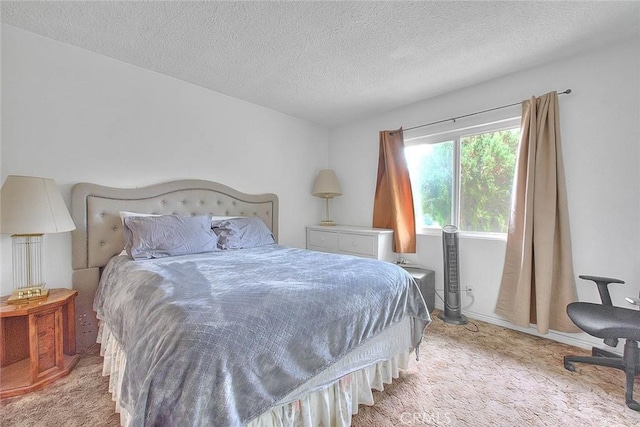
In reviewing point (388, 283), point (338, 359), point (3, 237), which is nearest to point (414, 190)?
point (388, 283)

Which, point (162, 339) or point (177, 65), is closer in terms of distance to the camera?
point (162, 339)

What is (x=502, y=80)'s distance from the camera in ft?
8.03

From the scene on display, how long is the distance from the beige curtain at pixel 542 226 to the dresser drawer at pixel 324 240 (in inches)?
74.5

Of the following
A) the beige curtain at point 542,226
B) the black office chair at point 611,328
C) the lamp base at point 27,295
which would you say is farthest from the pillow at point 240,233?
the black office chair at point 611,328

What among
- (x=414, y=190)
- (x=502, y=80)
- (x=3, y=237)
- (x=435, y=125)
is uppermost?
(x=502, y=80)

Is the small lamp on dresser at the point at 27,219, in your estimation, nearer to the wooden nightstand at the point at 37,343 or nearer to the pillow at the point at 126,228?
the wooden nightstand at the point at 37,343

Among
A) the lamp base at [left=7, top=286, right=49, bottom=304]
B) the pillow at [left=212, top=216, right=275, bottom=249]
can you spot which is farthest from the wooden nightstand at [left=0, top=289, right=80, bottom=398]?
the pillow at [left=212, top=216, right=275, bottom=249]

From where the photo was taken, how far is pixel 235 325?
0.89 m

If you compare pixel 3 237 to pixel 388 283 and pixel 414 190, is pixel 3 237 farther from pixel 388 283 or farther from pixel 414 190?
pixel 414 190

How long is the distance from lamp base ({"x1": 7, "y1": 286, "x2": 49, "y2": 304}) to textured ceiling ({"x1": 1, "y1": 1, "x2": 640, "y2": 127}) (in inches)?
69.9

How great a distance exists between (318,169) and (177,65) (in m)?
2.18

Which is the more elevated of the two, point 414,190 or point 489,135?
point 489,135

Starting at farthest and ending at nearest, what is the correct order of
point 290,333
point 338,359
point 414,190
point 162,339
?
point 414,190
point 338,359
point 290,333
point 162,339

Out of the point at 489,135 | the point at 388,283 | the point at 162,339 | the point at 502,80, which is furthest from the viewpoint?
the point at 489,135
